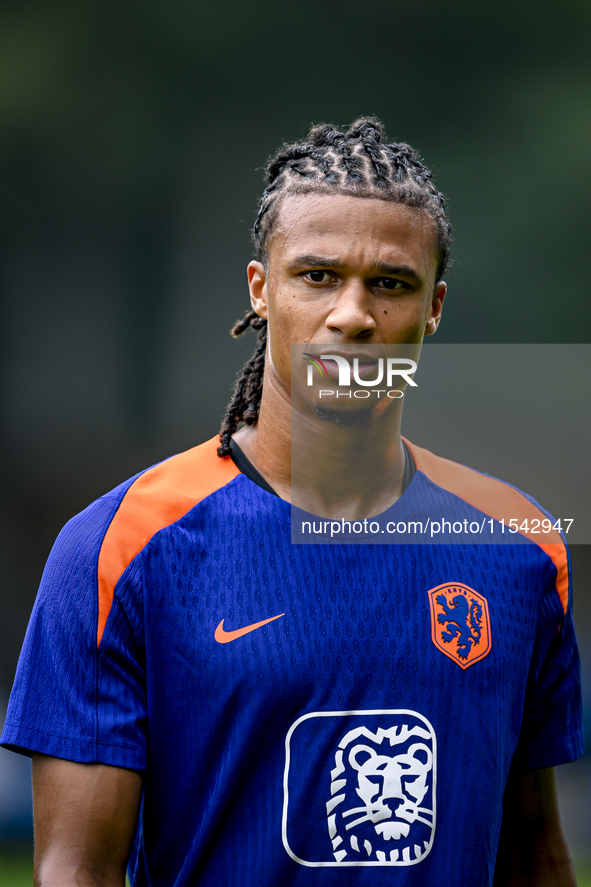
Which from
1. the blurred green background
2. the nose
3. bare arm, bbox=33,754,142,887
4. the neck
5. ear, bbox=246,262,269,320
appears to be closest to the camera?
bare arm, bbox=33,754,142,887

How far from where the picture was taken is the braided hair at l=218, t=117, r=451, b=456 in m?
1.48

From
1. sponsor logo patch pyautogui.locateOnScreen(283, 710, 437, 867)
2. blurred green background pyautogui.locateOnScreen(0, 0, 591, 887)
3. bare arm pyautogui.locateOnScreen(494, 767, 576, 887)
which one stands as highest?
blurred green background pyautogui.locateOnScreen(0, 0, 591, 887)

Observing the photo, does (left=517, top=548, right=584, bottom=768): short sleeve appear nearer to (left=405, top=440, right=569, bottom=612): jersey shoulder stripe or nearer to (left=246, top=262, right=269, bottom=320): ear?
(left=405, top=440, right=569, bottom=612): jersey shoulder stripe

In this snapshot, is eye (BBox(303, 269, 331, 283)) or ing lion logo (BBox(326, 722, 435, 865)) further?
eye (BBox(303, 269, 331, 283))

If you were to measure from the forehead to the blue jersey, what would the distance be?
44 cm

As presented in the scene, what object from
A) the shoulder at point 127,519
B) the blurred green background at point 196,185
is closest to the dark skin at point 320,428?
the shoulder at point 127,519

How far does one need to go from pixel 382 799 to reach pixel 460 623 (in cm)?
32

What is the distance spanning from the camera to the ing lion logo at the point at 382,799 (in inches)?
52.9

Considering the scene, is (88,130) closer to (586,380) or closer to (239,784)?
(586,380)

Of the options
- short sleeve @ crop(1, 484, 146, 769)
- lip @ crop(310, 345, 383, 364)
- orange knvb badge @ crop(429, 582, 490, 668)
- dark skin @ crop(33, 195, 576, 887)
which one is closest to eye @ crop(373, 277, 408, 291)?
dark skin @ crop(33, 195, 576, 887)

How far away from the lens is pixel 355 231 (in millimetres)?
1435

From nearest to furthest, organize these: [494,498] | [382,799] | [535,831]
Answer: [382,799] → [535,831] → [494,498]

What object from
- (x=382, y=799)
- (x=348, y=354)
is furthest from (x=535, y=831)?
(x=348, y=354)

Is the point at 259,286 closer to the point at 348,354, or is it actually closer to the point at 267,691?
the point at 348,354
